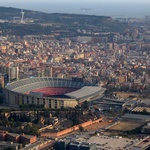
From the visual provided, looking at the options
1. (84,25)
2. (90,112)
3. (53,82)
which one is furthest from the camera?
(84,25)

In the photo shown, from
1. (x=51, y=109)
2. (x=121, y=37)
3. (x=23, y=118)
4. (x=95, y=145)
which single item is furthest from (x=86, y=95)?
(x=121, y=37)

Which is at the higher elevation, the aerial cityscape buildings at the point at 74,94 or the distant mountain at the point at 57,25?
the distant mountain at the point at 57,25

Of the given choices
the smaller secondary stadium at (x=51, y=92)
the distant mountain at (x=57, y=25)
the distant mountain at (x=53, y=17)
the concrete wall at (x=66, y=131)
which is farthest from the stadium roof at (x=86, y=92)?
the distant mountain at (x=53, y=17)

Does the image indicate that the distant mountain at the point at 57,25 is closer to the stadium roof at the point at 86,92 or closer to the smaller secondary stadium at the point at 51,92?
the smaller secondary stadium at the point at 51,92

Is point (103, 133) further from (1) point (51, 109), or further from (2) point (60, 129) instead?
(1) point (51, 109)

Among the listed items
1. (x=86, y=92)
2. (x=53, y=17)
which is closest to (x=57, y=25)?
(x=53, y=17)

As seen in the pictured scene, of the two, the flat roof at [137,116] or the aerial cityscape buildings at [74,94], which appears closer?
the aerial cityscape buildings at [74,94]

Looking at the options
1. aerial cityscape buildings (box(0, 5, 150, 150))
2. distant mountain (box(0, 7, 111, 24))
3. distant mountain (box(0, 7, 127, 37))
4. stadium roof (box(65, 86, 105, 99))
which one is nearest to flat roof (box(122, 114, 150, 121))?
aerial cityscape buildings (box(0, 5, 150, 150))

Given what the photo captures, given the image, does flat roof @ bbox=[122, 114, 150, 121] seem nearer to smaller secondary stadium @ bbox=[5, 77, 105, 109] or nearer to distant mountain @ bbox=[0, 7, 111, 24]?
smaller secondary stadium @ bbox=[5, 77, 105, 109]

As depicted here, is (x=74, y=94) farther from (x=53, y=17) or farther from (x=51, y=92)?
(x=53, y=17)
